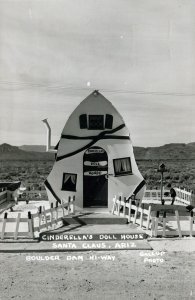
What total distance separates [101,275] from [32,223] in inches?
139

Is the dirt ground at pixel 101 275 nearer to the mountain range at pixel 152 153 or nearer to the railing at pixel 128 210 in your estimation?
the railing at pixel 128 210

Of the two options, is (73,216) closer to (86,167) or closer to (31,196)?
(86,167)

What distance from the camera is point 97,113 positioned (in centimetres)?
1505

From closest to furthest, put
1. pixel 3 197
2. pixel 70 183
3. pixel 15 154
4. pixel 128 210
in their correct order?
1. pixel 128 210
2. pixel 70 183
3. pixel 3 197
4. pixel 15 154

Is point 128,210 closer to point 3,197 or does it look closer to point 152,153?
point 3,197

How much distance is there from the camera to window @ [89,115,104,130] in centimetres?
1506

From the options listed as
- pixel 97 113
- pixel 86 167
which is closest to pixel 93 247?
pixel 86 167

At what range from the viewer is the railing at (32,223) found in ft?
35.0

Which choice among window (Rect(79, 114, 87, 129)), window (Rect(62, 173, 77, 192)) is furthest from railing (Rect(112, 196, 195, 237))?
window (Rect(79, 114, 87, 129))

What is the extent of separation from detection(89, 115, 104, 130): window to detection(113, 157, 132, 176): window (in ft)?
5.24

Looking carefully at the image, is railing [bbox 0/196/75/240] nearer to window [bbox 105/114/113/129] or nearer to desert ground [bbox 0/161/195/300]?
desert ground [bbox 0/161/195/300]

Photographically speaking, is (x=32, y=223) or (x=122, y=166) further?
(x=122, y=166)

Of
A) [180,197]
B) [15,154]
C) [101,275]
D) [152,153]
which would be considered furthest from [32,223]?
[15,154]

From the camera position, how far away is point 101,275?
7855 millimetres
